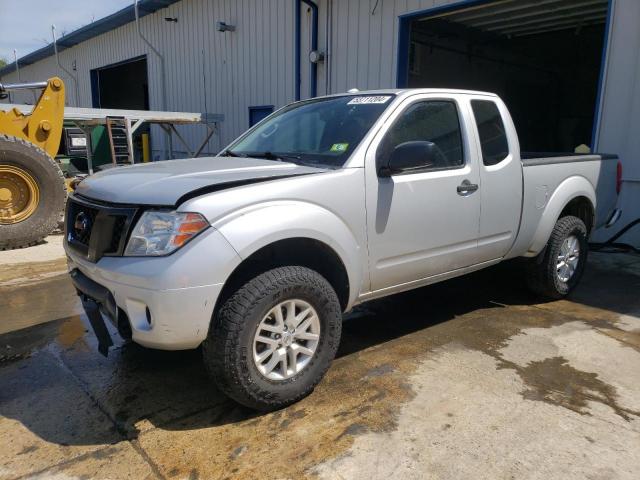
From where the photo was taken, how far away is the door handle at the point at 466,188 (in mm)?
3682

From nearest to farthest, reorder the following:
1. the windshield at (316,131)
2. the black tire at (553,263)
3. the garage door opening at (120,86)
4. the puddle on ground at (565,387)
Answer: the puddle on ground at (565,387) < the windshield at (316,131) < the black tire at (553,263) < the garage door opening at (120,86)

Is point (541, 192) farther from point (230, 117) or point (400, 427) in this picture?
point (230, 117)

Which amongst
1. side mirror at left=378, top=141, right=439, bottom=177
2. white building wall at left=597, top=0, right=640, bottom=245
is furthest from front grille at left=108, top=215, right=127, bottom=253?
white building wall at left=597, top=0, right=640, bottom=245

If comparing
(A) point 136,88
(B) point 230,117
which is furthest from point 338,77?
(A) point 136,88

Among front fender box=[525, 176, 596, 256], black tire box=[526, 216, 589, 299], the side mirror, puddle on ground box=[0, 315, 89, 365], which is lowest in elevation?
puddle on ground box=[0, 315, 89, 365]

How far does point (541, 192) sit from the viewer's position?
14.5ft

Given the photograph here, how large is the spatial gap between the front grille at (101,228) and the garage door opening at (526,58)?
769cm

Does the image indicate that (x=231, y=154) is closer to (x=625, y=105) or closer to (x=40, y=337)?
(x=40, y=337)

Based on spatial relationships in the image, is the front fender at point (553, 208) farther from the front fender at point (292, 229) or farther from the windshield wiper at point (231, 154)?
the windshield wiper at point (231, 154)

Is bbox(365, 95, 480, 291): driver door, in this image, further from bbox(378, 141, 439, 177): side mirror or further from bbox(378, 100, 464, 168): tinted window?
bbox(378, 141, 439, 177): side mirror

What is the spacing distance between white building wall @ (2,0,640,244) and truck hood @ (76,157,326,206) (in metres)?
6.02

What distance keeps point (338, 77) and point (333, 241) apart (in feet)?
27.9

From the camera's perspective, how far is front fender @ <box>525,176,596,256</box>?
450 centimetres

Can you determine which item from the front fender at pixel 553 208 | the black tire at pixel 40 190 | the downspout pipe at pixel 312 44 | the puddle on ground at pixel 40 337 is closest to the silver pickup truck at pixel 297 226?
the front fender at pixel 553 208
